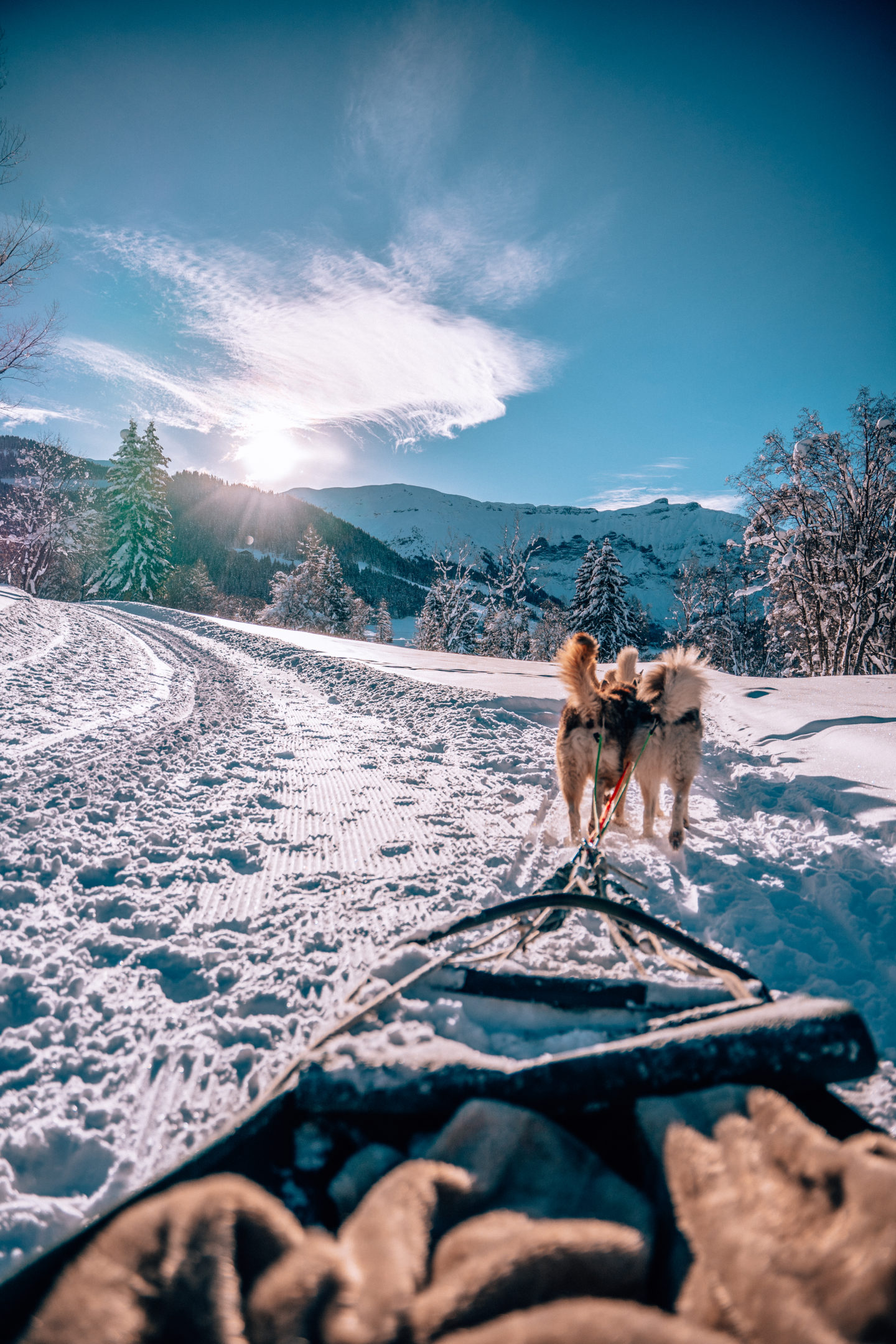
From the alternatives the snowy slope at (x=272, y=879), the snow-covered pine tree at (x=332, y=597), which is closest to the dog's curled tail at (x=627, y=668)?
the snowy slope at (x=272, y=879)

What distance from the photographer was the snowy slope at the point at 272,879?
1596mm

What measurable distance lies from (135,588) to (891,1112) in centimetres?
3782

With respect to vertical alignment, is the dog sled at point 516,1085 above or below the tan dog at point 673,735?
below

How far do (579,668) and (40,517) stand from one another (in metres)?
42.7

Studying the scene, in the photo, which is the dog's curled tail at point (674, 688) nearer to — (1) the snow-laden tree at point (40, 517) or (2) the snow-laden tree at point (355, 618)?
(2) the snow-laden tree at point (355, 618)

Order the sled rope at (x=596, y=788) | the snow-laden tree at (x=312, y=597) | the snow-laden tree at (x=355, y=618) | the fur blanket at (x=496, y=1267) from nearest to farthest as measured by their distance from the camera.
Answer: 1. the fur blanket at (x=496, y=1267)
2. the sled rope at (x=596, y=788)
3. the snow-laden tree at (x=312, y=597)
4. the snow-laden tree at (x=355, y=618)

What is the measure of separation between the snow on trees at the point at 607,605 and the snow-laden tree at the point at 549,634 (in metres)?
7.42

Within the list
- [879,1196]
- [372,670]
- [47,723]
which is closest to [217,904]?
[879,1196]

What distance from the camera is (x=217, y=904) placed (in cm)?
263

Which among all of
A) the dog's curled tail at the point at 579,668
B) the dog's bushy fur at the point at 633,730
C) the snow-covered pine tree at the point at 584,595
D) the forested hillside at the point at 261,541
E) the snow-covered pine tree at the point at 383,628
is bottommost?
the dog's bushy fur at the point at 633,730

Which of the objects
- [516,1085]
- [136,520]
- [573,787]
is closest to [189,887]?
[516,1085]

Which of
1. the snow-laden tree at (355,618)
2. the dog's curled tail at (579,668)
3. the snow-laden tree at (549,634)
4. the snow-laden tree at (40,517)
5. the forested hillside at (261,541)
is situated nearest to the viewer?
the dog's curled tail at (579,668)

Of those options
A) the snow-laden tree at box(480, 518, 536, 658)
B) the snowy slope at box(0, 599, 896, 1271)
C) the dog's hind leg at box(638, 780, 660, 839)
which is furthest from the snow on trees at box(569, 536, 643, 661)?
the dog's hind leg at box(638, 780, 660, 839)

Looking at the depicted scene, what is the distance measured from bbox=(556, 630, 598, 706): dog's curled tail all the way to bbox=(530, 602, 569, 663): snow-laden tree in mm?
32343
